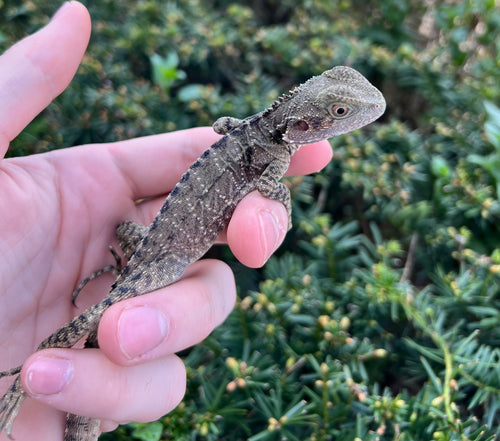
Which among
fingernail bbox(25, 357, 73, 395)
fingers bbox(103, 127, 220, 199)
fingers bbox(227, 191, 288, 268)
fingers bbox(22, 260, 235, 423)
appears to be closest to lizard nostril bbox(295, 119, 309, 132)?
fingers bbox(227, 191, 288, 268)

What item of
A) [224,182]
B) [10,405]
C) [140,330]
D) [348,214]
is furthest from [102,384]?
[348,214]

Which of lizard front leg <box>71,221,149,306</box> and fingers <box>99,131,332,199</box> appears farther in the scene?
fingers <box>99,131,332,199</box>

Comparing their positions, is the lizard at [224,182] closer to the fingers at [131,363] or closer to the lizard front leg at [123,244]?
the lizard front leg at [123,244]

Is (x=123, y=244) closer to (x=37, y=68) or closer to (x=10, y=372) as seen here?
(x=10, y=372)

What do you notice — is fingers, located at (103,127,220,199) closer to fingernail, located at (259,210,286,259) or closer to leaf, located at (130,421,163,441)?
fingernail, located at (259,210,286,259)

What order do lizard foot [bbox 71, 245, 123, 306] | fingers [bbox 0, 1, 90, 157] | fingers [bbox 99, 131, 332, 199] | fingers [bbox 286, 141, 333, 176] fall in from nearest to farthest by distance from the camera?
fingers [bbox 0, 1, 90, 157] < lizard foot [bbox 71, 245, 123, 306] < fingers [bbox 286, 141, 333, 176] < fingers [bbox 99, 131, 332, 199]

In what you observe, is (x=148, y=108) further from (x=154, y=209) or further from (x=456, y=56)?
(x=456, y=56)
